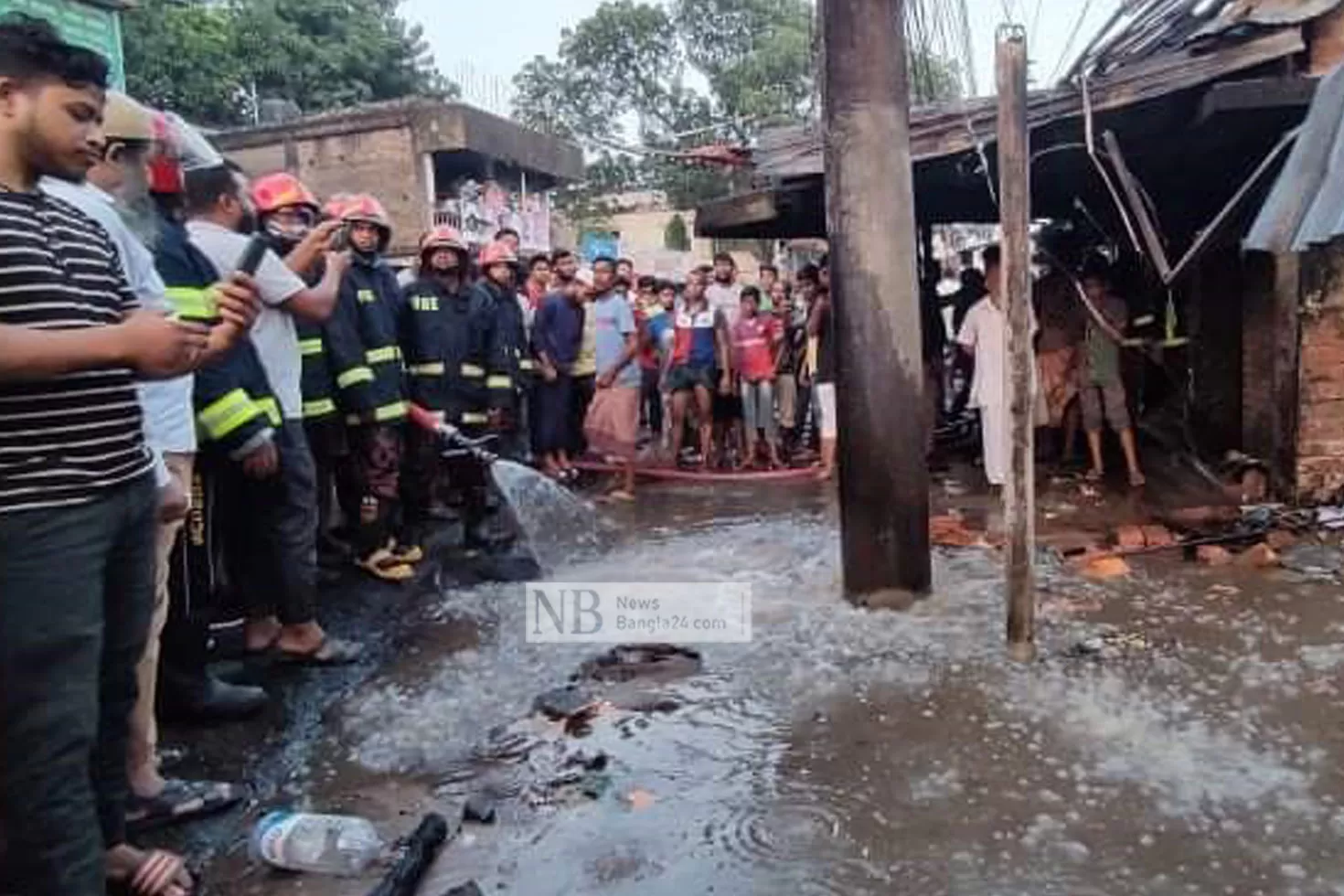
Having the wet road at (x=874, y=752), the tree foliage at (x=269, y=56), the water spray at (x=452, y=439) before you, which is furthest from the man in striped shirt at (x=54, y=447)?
the tree foliage at (x=269, y=56)

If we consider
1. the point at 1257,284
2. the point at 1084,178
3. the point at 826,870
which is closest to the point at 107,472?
the point at 826,870

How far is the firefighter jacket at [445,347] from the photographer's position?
661 centimetres

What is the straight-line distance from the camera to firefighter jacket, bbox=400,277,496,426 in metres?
6.61

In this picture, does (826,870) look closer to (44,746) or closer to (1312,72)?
(44,746)

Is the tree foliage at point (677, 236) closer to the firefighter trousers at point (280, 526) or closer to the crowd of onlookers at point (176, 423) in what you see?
the crowd of onlookers at point (176, 423)

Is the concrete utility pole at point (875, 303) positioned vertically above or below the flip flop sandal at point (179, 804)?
above

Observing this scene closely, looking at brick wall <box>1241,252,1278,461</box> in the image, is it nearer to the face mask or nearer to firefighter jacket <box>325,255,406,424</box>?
firefighter jacket <box>325,255,406,424</box>

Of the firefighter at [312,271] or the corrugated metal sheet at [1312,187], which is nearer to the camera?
the firefighter at [312,271]

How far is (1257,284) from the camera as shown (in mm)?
7988

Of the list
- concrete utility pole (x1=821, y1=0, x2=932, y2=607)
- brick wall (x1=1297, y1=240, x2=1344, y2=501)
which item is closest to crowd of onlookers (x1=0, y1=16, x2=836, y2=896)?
concrete utility pole (x1=821, y1=0, x2=932, y2=607)

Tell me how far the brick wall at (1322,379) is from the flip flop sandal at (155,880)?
21.8 feet

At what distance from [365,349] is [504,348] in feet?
5.85

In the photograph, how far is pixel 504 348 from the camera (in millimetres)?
7395

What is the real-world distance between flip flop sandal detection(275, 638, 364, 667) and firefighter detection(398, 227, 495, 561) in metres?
1.67
